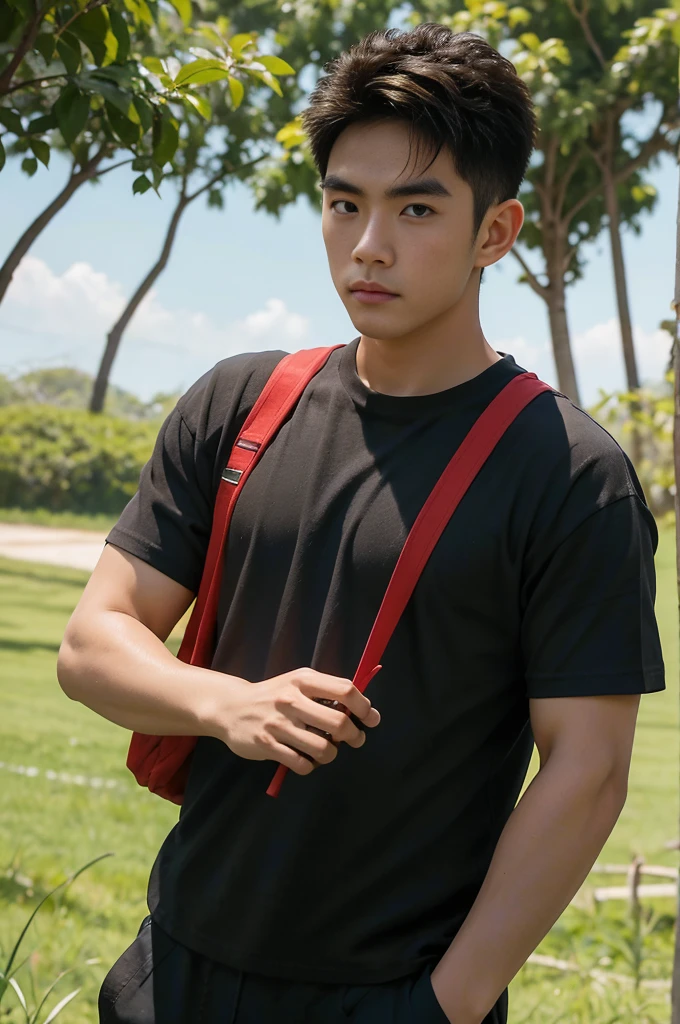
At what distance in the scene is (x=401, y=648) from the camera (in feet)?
4.27

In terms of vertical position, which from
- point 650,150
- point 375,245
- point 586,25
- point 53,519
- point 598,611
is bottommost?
point 53,519

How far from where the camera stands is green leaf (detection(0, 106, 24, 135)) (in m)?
1.79

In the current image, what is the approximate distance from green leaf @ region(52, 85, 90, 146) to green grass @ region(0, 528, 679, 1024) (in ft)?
5.79

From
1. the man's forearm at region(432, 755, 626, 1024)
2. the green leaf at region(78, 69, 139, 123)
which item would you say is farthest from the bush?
the man's forearm at region(432, 755, 626, 1024)

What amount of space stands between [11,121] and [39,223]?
1.29ft

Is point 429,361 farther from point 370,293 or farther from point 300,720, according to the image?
point 300,720

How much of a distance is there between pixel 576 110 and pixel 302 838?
9.43 meters

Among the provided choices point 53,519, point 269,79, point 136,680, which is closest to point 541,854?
point 136,680

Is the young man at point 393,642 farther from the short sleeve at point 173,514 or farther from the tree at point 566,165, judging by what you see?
the tree at point 566,165

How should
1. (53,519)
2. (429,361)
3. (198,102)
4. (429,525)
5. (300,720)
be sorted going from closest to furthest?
(300,720) → (429,525) → (429,361) → (198,102) → (53,519)

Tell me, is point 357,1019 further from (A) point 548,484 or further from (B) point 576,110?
(B) point 576,110

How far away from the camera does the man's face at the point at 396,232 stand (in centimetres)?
132

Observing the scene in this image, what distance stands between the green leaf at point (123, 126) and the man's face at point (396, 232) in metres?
0.60

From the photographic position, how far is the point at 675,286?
57.7 inches
